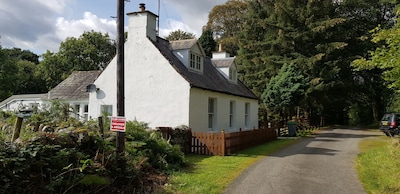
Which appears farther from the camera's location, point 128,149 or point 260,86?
point 260,86

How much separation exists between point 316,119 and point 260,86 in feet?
28.6

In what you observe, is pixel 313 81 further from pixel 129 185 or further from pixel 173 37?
pixel 129 185

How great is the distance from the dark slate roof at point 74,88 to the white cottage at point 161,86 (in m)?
5.17

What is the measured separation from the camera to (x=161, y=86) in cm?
1809

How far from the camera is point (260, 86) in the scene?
4053 cm

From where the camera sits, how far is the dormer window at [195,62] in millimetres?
20000

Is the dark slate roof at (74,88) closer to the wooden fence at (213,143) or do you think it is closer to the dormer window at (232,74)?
the dormer window at (232,74)

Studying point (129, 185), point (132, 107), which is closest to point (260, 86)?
point (132, 107)

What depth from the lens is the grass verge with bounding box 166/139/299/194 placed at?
856cm

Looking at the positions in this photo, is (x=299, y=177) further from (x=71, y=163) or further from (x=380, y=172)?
(x=71, y=163)

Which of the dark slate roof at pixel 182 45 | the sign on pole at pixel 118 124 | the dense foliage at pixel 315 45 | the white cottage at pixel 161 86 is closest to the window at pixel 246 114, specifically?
the white cottage at pixel 161 86

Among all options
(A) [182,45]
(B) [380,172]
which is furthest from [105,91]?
(B) [380,172]

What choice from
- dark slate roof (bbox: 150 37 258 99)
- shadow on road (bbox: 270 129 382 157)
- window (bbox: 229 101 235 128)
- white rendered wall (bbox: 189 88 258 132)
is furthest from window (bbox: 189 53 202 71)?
shadow on road (bbox: 270 129 382 157)

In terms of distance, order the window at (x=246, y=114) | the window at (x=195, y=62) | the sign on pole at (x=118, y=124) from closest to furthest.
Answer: the sign on pole at (x=118, y=124), the window at (x=195, y=62), the window at (x=246, y=114)
